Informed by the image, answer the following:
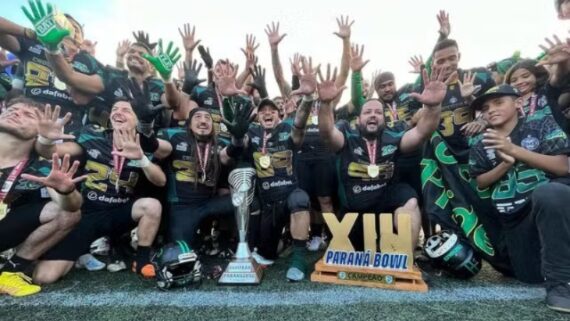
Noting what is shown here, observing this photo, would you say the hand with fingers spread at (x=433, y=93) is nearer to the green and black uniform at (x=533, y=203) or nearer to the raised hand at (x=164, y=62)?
the green and black uniform at (x=533, y=203)

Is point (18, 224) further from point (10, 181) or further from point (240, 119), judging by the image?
point (240, 119)

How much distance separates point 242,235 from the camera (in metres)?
3.97

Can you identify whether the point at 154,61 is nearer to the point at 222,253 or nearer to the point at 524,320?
the point at 222,253

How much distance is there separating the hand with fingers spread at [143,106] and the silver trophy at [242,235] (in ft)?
3.77

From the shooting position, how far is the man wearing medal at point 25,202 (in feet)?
11.7

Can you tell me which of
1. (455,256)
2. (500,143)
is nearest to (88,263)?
(455,256)

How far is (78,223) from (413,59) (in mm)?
5612

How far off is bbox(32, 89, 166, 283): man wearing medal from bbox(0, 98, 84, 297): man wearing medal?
0.21 metres

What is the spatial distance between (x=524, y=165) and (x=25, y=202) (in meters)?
4.90

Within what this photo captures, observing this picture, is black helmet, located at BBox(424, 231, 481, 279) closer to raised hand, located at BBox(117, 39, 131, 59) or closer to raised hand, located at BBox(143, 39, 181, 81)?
raised hand, located at BBox(143, 39, 181, 81)

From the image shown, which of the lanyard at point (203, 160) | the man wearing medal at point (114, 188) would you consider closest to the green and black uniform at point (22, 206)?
the man wearing medal at point (114, 188)

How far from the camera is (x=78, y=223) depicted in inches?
156

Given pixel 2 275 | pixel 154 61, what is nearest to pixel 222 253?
pixel 2 275

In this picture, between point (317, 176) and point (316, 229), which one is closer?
point (317, 176)
